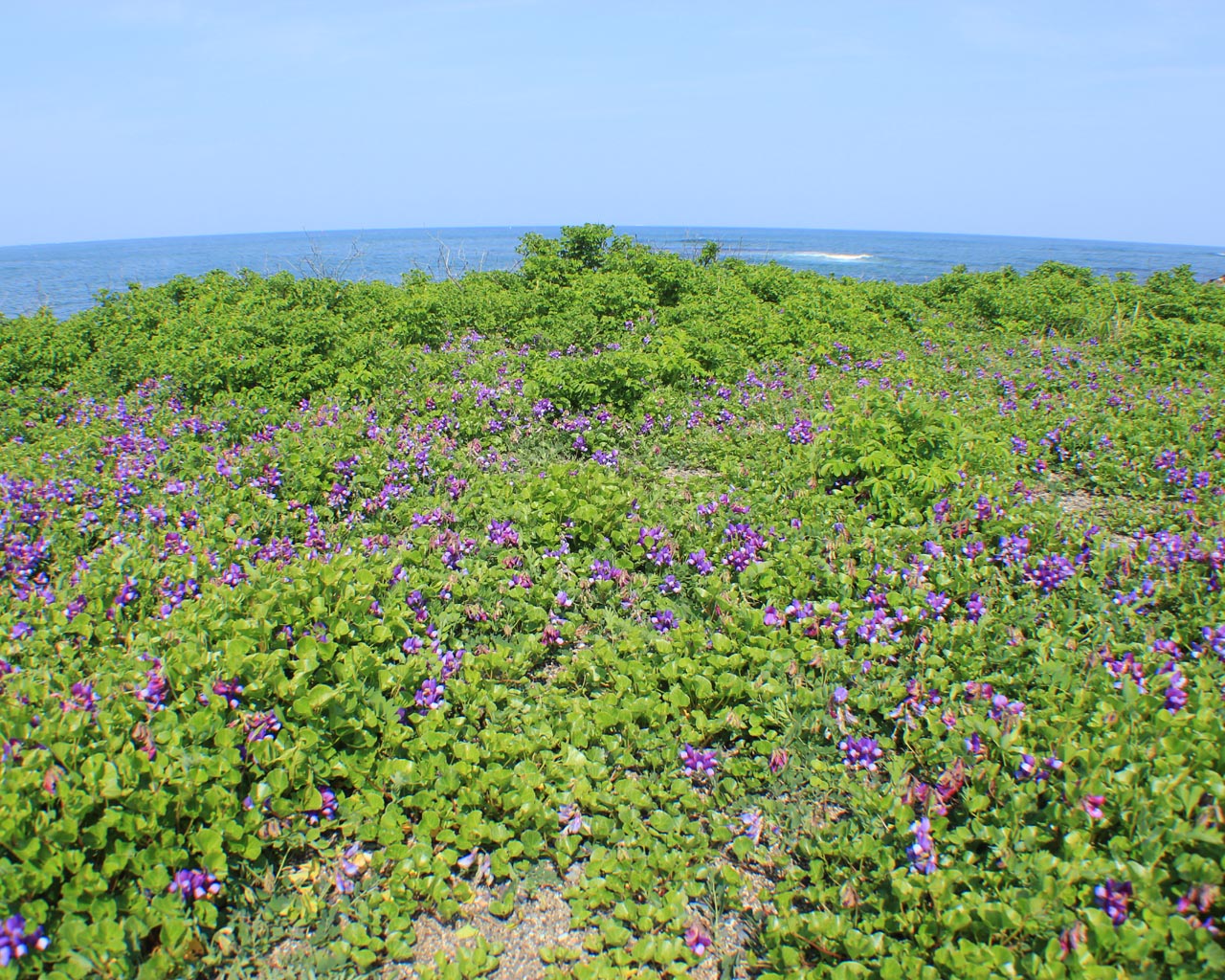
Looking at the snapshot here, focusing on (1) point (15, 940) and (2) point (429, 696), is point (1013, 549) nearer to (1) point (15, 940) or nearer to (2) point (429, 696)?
(2) point (429, 696)

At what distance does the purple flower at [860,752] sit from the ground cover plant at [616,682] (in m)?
0.03

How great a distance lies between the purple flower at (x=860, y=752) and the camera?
3404mm

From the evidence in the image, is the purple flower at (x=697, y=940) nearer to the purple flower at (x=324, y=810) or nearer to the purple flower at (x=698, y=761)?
the purple flower at (x=698, y=761)

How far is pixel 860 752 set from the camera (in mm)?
3447

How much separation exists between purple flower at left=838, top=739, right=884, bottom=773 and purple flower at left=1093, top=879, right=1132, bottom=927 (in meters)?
1.00

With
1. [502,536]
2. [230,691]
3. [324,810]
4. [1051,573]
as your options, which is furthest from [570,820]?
[1051,573]

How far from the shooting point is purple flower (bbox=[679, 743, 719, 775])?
134 inches

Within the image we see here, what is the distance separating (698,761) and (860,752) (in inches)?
30.3

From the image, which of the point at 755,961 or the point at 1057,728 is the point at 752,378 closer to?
the point at 1057,728

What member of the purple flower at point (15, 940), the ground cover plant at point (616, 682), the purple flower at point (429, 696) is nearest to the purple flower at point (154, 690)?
the ground cover plant at point (616, 682)

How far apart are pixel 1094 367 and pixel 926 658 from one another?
29.3ft

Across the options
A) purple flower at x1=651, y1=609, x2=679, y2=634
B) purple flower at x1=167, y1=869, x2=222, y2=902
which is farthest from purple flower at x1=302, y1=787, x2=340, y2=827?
purple flower at x1=651, y1=609, x2=679, y2=634

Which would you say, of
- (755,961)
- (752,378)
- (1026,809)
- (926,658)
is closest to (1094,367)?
(752,378)

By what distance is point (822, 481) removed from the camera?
19.4 feet
